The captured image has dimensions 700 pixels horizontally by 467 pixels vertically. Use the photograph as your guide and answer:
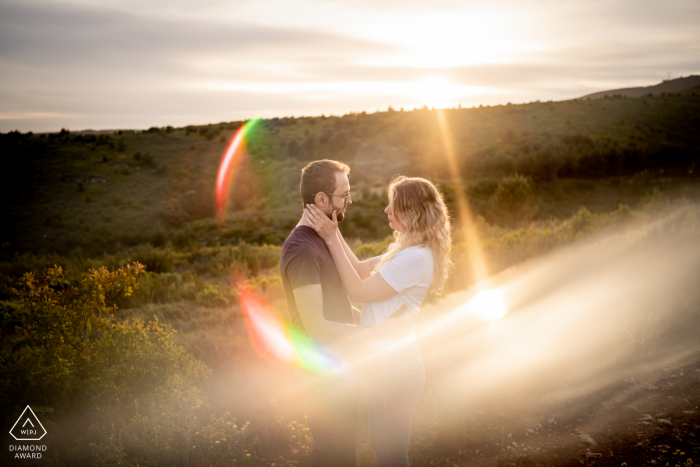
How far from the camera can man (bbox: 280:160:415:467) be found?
112 inches

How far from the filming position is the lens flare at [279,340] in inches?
121

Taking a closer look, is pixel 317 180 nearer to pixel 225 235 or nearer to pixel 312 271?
pixel 312 271

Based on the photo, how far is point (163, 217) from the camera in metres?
35.0

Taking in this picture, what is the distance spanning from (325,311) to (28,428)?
353 cm

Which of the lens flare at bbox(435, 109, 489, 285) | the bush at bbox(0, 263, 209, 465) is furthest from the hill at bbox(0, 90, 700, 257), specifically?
the bush at bbox(0, 263, 209, 465)

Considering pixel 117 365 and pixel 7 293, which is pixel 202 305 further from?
pixel 7 293

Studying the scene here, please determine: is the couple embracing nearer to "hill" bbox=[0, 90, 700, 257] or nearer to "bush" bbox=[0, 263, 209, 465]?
"bush" bbox=[0, 263, 209, 465]

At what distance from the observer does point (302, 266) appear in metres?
2.84

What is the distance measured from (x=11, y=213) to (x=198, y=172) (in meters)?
17.6

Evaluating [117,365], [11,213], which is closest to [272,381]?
[117,365]

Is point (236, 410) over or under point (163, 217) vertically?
under

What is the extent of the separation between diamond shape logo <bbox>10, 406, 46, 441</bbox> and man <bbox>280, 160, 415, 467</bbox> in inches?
118

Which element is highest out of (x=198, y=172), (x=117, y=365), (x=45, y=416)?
(x=198, y=172)

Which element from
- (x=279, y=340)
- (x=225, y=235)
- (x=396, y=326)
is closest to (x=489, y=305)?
(x=279, y=340)
